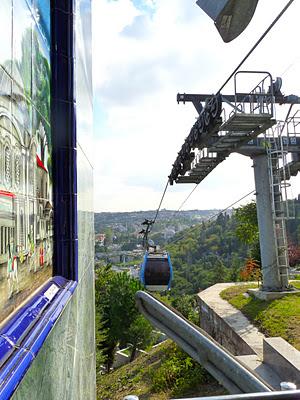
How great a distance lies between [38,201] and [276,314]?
7635 mm

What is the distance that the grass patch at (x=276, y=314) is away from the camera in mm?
7177

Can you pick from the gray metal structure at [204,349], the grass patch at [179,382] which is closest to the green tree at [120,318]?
the grass patch at [179,382]

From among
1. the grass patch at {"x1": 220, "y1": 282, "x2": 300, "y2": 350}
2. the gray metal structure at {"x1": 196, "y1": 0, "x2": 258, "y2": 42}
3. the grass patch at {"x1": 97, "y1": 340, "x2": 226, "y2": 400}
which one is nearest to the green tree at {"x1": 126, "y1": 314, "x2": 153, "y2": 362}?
the grass patch at {"x1": 97, "y1": 340, "x2": 226, "y2": 400}

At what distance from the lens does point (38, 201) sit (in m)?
2.03

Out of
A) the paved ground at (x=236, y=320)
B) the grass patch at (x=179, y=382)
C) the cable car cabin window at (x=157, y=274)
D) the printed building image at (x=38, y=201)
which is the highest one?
the printed building image at (x=38, y=201)

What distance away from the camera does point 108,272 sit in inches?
1291

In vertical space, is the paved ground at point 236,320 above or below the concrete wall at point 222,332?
above

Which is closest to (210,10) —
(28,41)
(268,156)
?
(28,41)

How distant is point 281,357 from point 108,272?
28751mm

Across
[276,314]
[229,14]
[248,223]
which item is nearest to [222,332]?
[276,314]

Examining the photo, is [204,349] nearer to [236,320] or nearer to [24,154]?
[24,154]

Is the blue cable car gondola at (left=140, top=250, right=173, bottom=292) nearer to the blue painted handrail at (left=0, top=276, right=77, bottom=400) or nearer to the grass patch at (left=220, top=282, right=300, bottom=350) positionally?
the grass patch at (left=220, top=282, right=300, bottom=350)

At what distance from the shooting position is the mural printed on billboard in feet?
4.55

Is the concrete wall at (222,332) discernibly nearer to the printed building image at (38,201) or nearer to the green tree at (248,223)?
the printed building image at (38,201)
